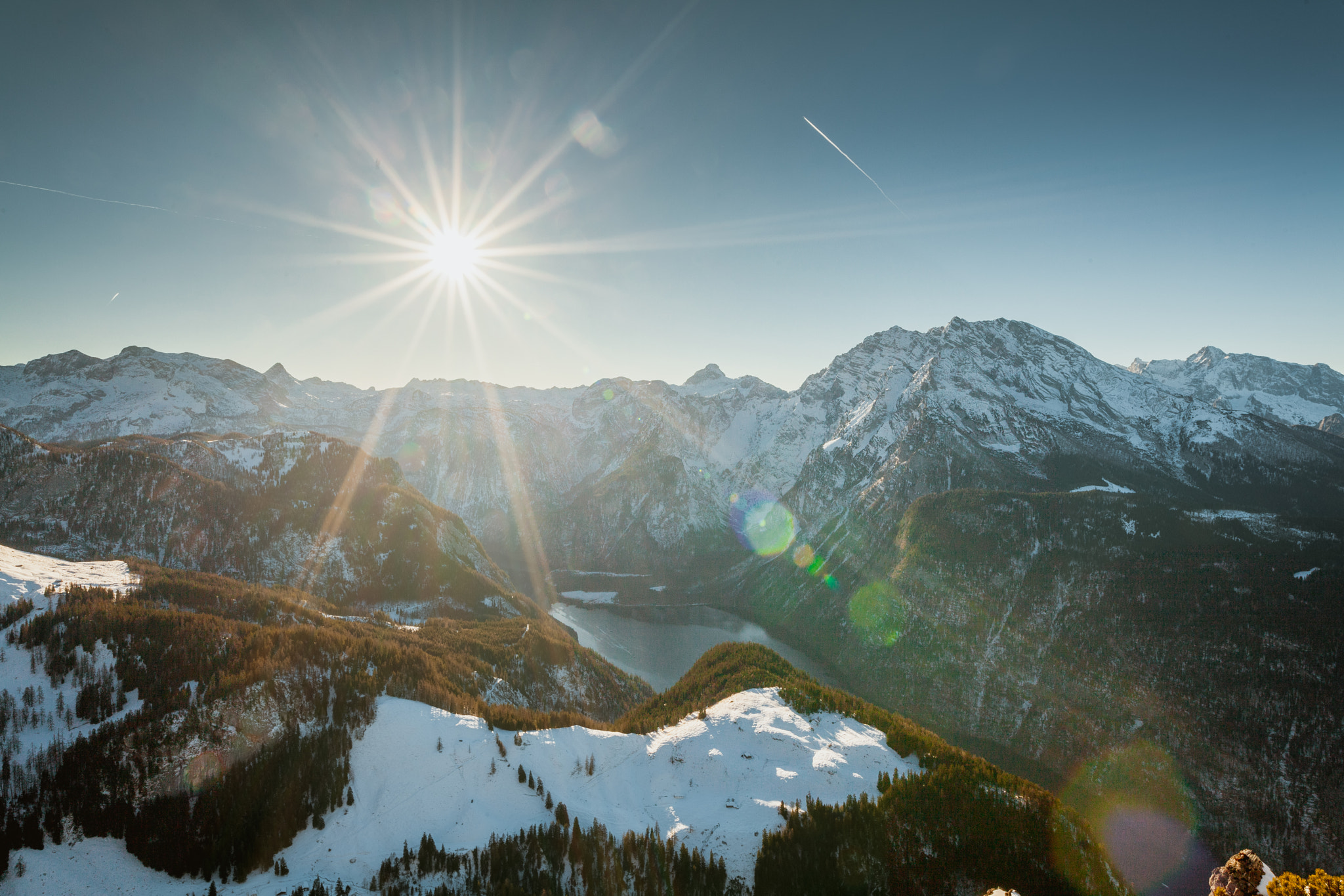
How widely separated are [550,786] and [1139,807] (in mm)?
87697

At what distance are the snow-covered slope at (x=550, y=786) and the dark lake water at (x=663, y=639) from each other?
93483 millimetres

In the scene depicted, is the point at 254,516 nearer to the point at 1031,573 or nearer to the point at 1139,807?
the point at 1139,807

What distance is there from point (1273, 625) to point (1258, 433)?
144 meters

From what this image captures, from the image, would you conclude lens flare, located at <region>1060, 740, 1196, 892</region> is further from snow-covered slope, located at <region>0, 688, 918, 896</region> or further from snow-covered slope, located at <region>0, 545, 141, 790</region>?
snow-covered slope, located at <region>0, 545, 141, 790</region>

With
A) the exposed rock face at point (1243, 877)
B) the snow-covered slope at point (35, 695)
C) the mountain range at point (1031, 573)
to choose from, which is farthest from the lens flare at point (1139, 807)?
the snow-covered slope at point (35, 695)

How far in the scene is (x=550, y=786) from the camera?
31.2 meters

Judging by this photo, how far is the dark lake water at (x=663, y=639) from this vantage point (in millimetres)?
138875

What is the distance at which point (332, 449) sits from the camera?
123 meters

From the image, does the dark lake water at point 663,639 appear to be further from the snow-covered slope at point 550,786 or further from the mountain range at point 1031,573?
the snow-covered slope at point 550,786

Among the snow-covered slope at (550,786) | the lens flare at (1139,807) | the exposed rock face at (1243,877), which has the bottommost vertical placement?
the lens flare at (1139,807)

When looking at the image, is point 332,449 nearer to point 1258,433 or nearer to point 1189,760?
point 1189,760

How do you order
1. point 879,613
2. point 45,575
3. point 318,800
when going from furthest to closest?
point 879,613, point 45,575, point 318,800

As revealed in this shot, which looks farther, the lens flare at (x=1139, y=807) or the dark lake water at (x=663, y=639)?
the dark lake water at (x=663, y=639)

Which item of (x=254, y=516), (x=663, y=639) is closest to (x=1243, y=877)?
(x=254, y=516)
